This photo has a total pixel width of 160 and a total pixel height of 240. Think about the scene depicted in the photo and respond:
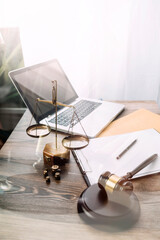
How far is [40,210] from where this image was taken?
533mm

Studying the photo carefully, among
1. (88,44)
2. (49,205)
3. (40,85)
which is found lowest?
(49,205)

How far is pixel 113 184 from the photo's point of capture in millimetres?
530

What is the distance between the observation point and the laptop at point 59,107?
0.90 metres

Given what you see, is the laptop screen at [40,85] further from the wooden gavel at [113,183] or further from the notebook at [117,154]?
the wooden gavel at [113,183]

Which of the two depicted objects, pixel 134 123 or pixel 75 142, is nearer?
pixel 75 142

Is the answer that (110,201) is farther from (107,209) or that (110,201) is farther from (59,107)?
(59,107)

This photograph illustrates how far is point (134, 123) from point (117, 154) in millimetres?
259

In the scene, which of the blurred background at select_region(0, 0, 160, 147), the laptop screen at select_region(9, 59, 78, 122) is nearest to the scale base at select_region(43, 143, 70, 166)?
the laptop screen at select_region(9, 59, 78, 122)

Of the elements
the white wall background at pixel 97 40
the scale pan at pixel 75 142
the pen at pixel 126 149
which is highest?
the white wall background at pixel 97 40

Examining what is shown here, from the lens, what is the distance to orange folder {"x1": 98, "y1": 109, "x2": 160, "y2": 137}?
2.88ft

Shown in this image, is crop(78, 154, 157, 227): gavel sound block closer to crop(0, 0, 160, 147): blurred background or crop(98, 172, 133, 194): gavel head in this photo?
crop(98, 172, 133, 194): gavel head

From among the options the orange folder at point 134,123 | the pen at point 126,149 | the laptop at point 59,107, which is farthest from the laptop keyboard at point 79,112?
the pen at point 126,149

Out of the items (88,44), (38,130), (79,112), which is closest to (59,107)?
(79,112)

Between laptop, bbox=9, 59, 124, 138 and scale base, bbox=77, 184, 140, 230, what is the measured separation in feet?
1.00
